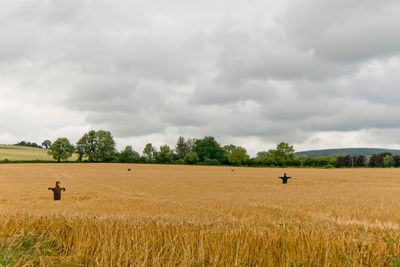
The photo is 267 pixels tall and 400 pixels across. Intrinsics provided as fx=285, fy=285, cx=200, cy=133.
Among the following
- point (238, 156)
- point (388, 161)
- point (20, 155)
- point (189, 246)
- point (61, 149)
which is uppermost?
point (61, 149)

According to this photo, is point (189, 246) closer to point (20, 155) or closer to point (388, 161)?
point (20, 155)

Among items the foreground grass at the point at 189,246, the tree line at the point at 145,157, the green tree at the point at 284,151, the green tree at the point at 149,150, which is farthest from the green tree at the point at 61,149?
the foreground grass at the point at 189,246

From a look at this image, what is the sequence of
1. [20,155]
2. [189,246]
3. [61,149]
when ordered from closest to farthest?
[189,246] < [61,149] < [20,155]

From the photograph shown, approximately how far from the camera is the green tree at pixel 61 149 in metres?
104

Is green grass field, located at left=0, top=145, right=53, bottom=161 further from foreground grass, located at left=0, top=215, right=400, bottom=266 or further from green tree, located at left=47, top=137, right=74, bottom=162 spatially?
foreground grass, located at left=0, top=215, right=400, bottom=266

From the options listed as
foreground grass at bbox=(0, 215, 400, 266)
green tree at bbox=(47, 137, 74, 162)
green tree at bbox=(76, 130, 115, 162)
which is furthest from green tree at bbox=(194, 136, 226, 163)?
foreground grass at bbox=(0, 215, 400, 266)

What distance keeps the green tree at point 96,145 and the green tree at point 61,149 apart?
147 inches

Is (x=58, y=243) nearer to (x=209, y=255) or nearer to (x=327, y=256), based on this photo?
(x=209, y=255)

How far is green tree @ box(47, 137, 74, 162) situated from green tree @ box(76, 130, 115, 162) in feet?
12.2

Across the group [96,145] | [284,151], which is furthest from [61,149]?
[284,151]

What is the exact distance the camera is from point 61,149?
347 ft

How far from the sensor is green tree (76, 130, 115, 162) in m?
110

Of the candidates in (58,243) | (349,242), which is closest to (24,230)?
(58,243)

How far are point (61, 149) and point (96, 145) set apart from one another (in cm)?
1247
